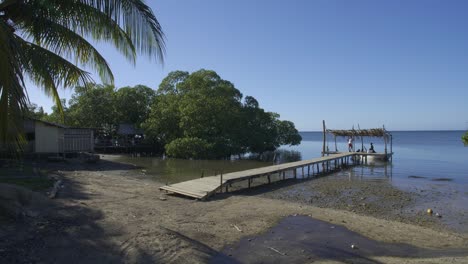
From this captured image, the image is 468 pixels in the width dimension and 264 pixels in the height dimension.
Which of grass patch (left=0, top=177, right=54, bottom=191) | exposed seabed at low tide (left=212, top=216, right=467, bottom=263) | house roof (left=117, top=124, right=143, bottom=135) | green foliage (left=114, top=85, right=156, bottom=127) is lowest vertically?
exposed seabed at low tide (left=212, top=216, right=467, bottom=263)

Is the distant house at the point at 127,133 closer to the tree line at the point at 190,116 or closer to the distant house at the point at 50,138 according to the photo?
the tree line at the point at 190,116

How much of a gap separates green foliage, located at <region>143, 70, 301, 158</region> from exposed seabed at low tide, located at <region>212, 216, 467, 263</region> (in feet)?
82.2

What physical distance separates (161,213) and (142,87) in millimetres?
34587

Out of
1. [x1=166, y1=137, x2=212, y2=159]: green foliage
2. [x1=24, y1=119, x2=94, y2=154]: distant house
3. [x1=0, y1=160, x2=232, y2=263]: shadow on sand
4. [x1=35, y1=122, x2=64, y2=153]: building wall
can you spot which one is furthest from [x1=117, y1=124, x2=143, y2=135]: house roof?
[x1=0, y1=160, x2=232, y2=263]: shadow on sand

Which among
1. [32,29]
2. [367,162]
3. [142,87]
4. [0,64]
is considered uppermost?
[142,87]

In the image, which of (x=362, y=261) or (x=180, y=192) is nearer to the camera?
(x=362, y=261)

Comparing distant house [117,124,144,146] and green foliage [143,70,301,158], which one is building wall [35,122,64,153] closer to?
green foliage [143,70,301,158]

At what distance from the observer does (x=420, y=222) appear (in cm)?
1084

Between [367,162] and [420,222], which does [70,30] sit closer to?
[420,222]

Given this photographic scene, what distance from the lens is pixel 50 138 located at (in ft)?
78.5

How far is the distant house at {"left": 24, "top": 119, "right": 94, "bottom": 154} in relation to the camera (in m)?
23.3

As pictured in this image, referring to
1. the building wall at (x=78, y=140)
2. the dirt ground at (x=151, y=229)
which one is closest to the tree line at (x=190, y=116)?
the building wall at (x=78, y=140)

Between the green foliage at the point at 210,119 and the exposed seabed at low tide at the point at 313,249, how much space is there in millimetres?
25056

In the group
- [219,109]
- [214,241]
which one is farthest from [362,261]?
[219,109]
